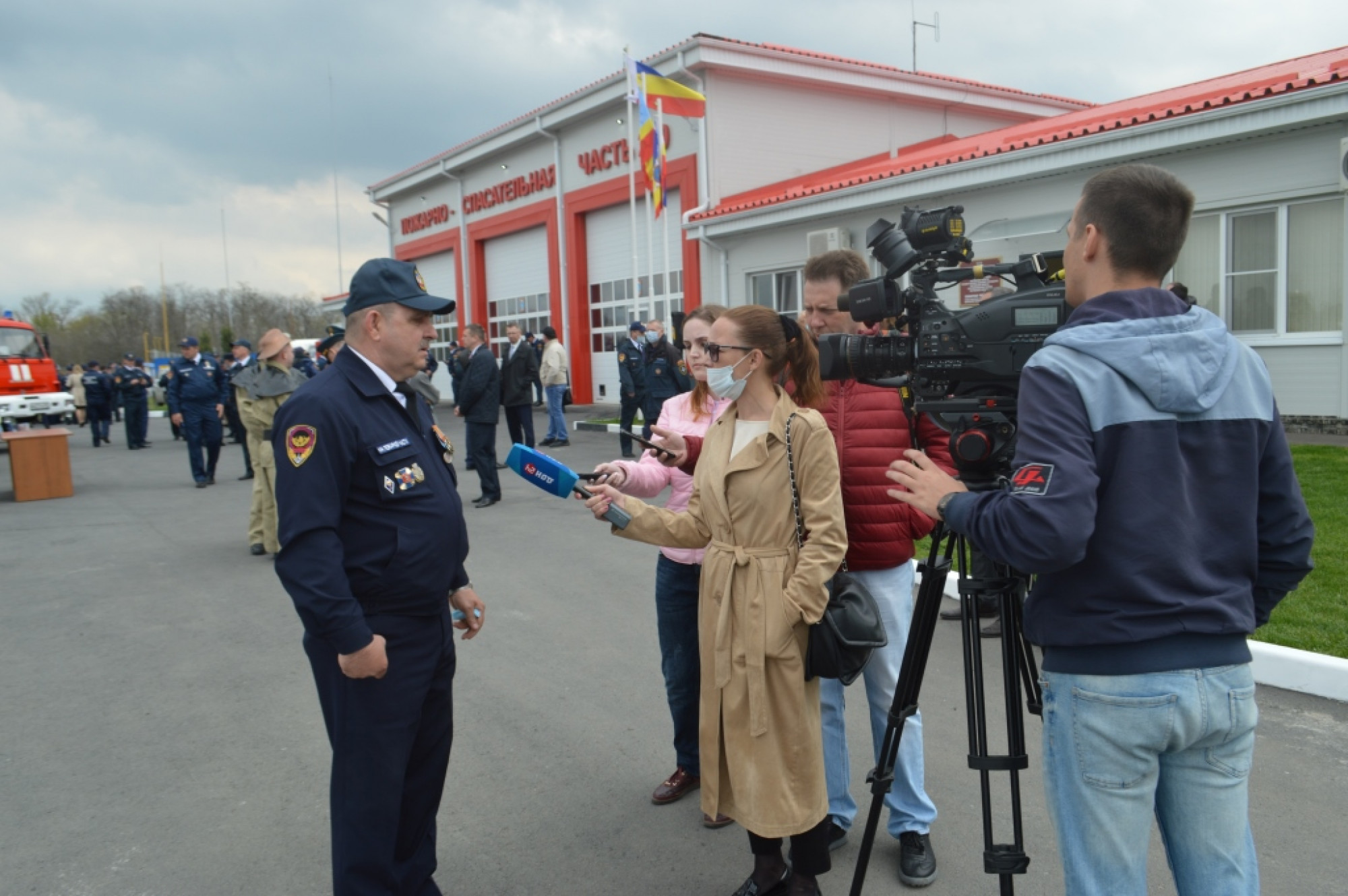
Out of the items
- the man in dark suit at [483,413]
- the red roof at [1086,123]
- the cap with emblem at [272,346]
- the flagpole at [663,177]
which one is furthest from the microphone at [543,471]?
the flagpole at [663,177]

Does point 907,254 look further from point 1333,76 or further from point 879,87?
point 879,87

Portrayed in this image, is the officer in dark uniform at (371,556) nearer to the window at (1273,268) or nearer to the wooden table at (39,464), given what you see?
the window at (1273,268)

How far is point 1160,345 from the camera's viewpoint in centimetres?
181

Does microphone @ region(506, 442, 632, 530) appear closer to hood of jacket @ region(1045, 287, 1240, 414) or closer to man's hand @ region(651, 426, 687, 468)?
man's hand @ region(651, 426, 687, 468)

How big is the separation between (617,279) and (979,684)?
20.8m

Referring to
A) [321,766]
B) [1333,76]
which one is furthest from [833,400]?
[1333,76]

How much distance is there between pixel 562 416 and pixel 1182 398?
14.2 m

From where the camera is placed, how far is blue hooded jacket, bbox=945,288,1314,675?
5.94ft

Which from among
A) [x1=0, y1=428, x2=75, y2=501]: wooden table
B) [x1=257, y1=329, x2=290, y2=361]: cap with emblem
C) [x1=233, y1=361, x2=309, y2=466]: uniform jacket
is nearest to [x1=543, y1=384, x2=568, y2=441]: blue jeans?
[x1=233, y1=361, x2=309, y2=466]: uniform jacket

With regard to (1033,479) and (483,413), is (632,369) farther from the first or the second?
(1033,479)

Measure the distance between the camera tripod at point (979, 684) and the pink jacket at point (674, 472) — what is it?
3.43ft

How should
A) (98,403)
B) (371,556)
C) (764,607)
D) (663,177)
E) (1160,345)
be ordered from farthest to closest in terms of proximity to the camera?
(98,403)
(663,177)
(764,607)
(371,556)
(1160,345)

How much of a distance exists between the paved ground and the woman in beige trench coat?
0.46 metres

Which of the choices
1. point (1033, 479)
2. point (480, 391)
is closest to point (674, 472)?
point (1033, 479)
